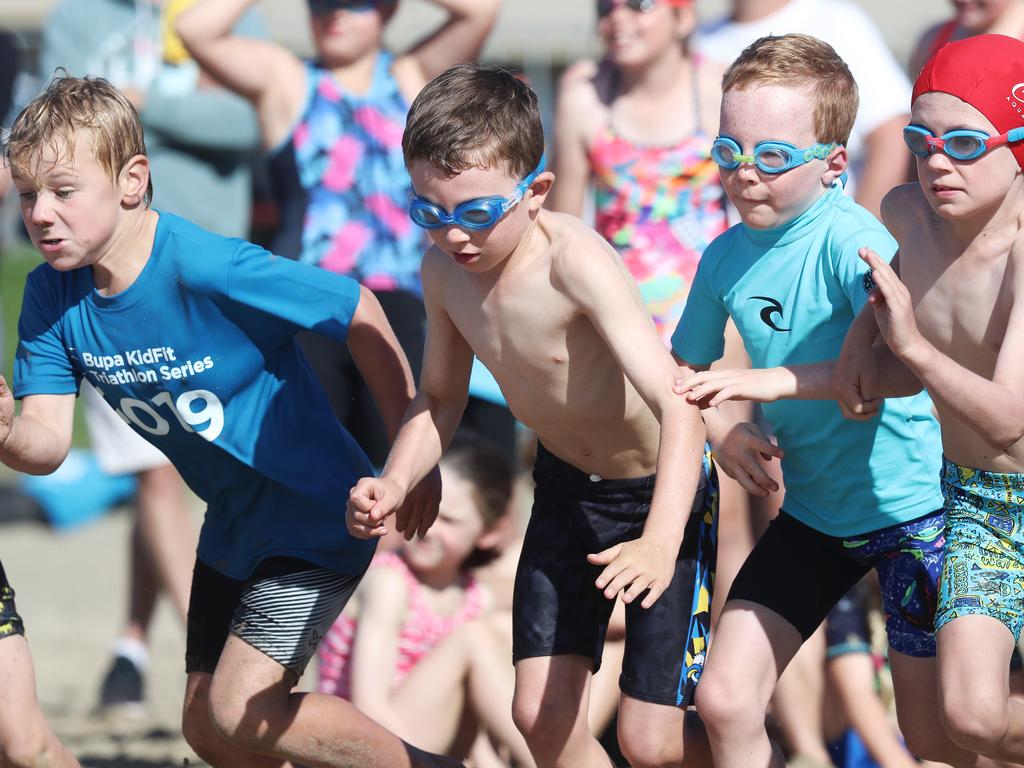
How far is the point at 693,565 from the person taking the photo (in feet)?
12.6

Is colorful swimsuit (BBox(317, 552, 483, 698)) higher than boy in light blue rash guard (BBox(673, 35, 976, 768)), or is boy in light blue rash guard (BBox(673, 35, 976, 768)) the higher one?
boy in light blue rash guard (BBox(673, 35, 976, 768))

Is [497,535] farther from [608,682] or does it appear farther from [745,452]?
[745,452]

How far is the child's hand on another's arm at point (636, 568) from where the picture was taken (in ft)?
10.5

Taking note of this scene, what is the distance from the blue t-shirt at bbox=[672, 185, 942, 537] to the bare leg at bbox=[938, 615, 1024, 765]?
398 millimetres

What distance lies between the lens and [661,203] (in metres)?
5.26

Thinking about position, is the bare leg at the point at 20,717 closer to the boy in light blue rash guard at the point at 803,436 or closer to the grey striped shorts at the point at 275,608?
the grey striped shorts at the point at 275,608

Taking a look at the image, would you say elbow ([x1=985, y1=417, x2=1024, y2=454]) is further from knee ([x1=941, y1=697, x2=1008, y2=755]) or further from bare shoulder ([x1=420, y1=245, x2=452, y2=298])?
bare shoulder ([x1=420, y1=245, x2=452, y2=298])

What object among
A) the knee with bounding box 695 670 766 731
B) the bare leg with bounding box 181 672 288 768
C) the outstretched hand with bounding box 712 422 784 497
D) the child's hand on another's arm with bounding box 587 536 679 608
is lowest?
the bare leg with bounding box 181 672 288 768

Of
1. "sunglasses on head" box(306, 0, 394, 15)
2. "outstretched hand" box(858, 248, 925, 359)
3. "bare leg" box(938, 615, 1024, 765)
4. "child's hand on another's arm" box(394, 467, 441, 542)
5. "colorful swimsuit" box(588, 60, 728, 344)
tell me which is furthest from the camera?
"sunglasses on head" box(306, 0, 394, 15)

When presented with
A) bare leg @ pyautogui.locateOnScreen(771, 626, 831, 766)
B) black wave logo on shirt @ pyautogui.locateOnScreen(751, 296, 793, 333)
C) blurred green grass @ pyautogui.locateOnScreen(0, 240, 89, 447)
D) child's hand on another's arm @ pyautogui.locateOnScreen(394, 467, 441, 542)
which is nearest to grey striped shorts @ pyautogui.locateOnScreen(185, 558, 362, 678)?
child's hand on another's arm @ pyautogui.locateOnScreen(394, 467, 441, 542)

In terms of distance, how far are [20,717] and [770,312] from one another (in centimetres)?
215

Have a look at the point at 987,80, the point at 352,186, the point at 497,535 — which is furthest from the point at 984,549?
the point at 352,186

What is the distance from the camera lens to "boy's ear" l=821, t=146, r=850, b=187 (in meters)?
3.68

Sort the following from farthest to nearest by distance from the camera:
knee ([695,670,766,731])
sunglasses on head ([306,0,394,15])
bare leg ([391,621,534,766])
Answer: sunglasses on head ([306,0,394,15])
bare leg ([391,621,534,766])
knee ([695,670,766,731])
